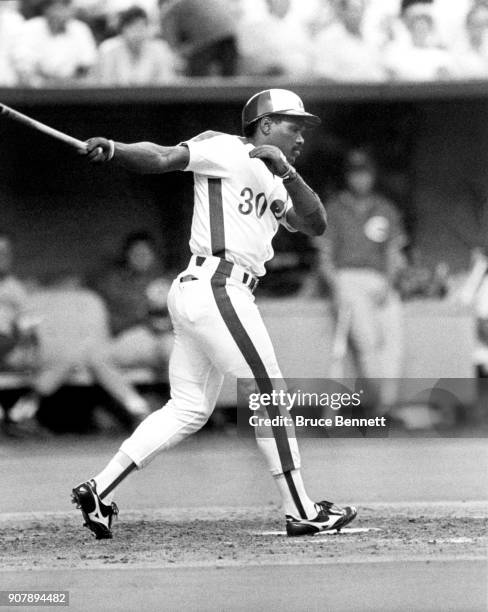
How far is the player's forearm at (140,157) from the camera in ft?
16.6

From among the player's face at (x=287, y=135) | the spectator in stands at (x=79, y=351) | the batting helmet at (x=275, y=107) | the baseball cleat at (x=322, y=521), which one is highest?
the batting helmet at (x=275, y=107)

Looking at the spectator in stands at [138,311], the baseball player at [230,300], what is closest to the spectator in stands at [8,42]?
the spectator in stands at [138,311]

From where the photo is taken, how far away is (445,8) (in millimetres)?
9789

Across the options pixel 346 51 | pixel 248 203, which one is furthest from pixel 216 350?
pixel 346 51

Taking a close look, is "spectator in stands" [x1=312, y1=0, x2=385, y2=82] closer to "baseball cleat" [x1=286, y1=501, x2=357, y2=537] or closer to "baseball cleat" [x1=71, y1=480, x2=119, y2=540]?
"baseball cleat" [x1=286, y1=501, x2=357, y2=537]

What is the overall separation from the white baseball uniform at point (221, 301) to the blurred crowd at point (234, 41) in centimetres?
395

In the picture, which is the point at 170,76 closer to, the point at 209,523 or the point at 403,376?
the point at 403,376

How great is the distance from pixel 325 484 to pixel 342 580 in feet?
8.72

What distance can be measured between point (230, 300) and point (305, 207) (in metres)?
0.46

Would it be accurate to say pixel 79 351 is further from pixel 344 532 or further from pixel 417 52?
pixel 344 532

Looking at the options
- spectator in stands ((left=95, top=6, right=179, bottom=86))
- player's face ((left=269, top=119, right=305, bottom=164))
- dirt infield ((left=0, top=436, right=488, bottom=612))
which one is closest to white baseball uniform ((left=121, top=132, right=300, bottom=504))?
player's face ((left=269, top=119, right=305, bottom=164))

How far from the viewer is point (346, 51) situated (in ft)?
31.4

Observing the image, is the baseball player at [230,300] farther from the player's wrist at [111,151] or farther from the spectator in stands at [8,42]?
the spectator in stands at [8,42]

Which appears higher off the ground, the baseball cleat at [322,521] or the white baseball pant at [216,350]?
the white baseball pant at [216,350]
